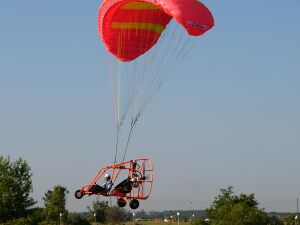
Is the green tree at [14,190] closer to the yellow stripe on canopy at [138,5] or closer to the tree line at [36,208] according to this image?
the tree line at [36,208]

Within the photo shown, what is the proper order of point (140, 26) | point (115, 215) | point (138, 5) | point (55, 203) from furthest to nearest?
point (115, 215) → point (55, 203) → point (140, 26) → point (138, 5)

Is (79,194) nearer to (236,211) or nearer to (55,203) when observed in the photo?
(236,211)

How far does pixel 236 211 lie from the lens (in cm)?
6588

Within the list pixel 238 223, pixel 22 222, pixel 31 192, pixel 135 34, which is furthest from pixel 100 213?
pixel 135 34

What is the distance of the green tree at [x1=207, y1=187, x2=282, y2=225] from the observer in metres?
65.6

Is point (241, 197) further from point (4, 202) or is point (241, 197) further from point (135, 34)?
point (135, 34)

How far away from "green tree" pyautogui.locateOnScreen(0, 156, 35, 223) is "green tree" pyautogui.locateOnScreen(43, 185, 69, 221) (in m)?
15.5

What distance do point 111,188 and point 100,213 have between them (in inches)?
2655

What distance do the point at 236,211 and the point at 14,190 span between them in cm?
1957

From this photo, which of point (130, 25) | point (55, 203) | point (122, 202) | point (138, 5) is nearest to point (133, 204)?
point (122, 202)

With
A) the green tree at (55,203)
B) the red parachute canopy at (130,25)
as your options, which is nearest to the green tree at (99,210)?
the green tree at (55,203)

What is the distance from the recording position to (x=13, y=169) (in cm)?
7181

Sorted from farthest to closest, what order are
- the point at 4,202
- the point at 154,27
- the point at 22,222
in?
1. the point at 4,202
2. the point at 22,222
3. the point at 154,27

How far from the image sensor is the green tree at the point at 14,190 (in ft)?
229
